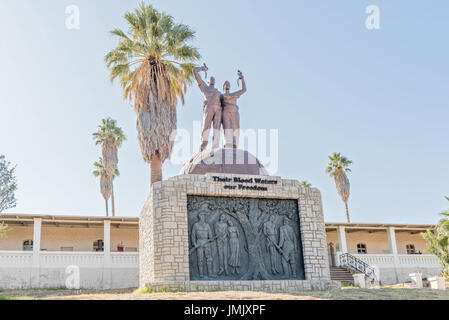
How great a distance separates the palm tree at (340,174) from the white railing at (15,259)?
24.1 meters

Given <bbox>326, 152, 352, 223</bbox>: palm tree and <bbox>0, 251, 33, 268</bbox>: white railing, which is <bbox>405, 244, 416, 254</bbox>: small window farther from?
<bbox>0, 251, 33, 268</bbox>: white railing

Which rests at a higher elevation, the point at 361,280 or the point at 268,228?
the point at 268,228

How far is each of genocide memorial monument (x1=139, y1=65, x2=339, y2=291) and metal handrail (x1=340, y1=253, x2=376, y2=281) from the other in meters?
12.6

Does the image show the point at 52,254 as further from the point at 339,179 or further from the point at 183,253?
the point at 339,179

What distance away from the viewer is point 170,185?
14.1 m

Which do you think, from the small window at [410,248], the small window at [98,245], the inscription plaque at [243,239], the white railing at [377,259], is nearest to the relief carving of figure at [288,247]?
the inscription plaque at [243,239]

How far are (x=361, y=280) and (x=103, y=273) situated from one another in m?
12.6

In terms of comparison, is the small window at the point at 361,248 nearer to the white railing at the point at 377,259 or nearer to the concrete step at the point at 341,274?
the white railing at the point at 377,259

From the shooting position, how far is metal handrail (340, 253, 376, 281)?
1036 inches

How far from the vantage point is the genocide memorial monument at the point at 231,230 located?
44.1ft
